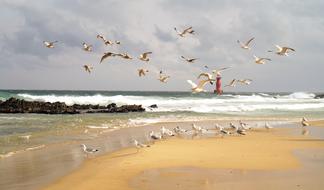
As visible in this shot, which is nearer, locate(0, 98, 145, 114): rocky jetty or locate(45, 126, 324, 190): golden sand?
locate(45, 126, 324, 190): golden sand

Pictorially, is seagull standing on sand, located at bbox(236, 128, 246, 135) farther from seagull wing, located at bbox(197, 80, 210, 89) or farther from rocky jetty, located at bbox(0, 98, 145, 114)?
rocky jetty, located at bbox(0, 98, 145, 114)

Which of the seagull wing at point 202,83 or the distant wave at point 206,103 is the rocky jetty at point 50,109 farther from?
the seagull wing at point 202,83

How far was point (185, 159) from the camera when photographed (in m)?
13.8

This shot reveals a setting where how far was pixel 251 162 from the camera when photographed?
1312cm

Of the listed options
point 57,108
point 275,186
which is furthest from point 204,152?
point 57,108

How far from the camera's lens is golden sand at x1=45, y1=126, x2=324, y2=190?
11.2 m

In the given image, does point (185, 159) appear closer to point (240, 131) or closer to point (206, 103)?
point (240, 131)

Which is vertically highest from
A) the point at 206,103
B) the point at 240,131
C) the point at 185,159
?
the point at 206,103

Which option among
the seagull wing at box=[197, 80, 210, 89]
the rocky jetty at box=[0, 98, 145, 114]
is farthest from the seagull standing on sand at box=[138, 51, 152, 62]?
the rocky jetty at box=[0, 98, 145, 114]

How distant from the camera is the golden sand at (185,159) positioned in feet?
36.6

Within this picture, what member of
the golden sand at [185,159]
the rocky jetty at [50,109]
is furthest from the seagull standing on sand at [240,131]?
the rocky jetty at [50,109]

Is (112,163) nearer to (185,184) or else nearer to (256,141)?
(185,184)

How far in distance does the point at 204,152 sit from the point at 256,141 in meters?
3.92

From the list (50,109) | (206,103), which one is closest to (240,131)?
(50,109)
